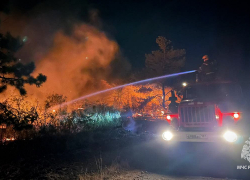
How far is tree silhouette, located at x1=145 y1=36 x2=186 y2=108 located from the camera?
2567cm

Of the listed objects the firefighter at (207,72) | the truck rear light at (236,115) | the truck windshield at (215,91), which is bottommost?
the truck rear light at (236,115)

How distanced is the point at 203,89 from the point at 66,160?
515cm

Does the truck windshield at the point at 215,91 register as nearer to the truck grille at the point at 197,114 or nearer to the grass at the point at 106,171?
the truck grille at the point at 197,114

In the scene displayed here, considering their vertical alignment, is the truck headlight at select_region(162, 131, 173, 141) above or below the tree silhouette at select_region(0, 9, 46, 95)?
below

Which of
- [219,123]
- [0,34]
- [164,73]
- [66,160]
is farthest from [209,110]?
[164,73]

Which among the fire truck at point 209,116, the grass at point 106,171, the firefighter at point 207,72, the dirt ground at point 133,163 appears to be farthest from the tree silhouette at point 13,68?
the firefighter at point 207,72

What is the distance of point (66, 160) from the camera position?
6164 mm

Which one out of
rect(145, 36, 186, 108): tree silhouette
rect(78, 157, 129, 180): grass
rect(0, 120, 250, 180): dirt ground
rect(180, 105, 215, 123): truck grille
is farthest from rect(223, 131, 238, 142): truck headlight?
rect(145, 36, 186, 108): tree silhouette

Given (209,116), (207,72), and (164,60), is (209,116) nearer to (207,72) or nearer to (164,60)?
(207,72)

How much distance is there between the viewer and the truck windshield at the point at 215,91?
7.33 metres

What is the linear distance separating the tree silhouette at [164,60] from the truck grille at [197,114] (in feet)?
60.5

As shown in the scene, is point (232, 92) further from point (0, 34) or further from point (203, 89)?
point (0, 34)

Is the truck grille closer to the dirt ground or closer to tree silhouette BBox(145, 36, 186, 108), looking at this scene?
the dirt ground

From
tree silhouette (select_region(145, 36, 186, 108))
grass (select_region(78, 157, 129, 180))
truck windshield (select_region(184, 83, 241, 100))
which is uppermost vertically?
tree silhouette (select_region(145, 36, 186, 108))
